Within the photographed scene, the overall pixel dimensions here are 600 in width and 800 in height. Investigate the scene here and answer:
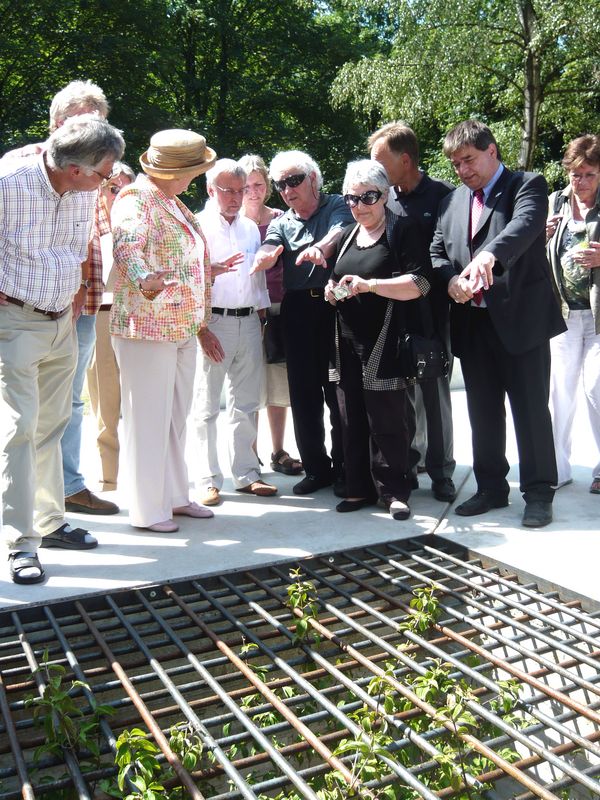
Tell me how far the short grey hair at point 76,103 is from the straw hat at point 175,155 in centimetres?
29

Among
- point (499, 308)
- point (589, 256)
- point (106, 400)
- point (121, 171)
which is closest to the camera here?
point (499, 308)

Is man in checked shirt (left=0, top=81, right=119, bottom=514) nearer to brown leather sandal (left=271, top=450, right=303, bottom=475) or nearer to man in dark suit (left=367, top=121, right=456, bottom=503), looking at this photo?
brown leather sandal (left=271, top=450, right=303, bottom=475)

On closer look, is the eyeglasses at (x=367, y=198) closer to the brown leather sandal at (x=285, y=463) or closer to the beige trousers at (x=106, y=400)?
A: the beige trousers at (x=106, y=400)

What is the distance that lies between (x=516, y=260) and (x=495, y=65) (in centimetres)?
1805

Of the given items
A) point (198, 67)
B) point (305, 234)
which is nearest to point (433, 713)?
point (305, 234)

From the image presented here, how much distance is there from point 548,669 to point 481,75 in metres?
19.5

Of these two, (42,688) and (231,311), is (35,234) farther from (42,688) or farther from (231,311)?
(42,688)

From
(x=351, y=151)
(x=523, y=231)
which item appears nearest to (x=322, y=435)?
(x=523, y=231)

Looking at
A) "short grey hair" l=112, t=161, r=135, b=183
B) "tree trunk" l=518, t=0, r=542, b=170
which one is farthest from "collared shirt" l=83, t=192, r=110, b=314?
"tree trunk" l=518, t=0, r=542, b=170

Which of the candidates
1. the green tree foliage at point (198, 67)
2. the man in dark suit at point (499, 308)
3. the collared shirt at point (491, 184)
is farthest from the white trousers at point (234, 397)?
the green tree foliage at point (198, 67)

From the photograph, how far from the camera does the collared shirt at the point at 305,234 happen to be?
15.2 ft

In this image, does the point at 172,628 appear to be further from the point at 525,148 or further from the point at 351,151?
the point at 351,151

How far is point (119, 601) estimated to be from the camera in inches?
132

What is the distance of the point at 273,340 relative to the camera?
503cm
